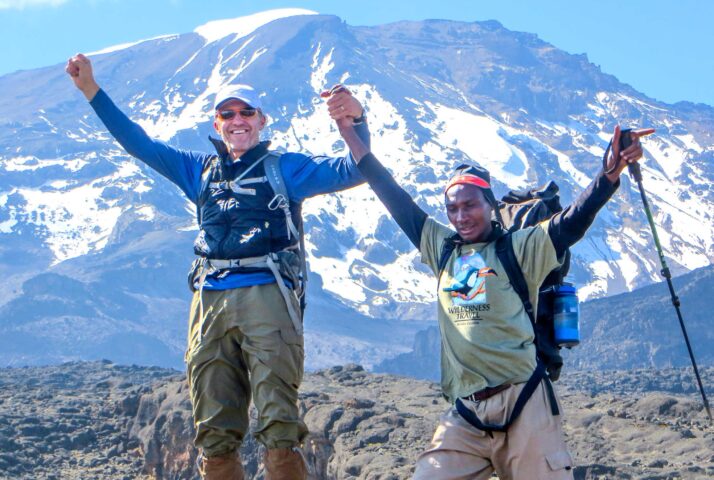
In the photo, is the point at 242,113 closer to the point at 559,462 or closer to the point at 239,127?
the point at 239,127

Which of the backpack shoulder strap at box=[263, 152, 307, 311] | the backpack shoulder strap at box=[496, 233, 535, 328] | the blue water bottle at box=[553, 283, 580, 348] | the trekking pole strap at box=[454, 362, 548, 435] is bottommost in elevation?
the trekking pole strap at box=[454, 362, 548, 435]

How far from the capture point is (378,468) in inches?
464

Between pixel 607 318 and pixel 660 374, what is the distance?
237ft

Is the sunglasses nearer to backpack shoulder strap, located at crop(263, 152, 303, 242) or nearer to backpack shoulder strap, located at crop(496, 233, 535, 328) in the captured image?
backpack shoulder strap, located at crop(263, 152, 303, 242)

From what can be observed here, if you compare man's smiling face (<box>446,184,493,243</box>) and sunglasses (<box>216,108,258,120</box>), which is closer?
man's smiling face (<box>446,184,493,243</box>)

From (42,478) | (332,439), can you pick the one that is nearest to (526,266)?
(332,439)

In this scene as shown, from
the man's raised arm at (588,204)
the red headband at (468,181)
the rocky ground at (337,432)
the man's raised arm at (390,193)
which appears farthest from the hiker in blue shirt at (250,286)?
the rocky ground at (337,432)

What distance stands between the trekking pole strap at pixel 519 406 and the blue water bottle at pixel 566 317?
205 millimetres

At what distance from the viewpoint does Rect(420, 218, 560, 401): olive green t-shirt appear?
557 centimetres

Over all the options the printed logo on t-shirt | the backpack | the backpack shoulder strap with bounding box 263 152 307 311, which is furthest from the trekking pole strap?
the backpack shoulder strap with bounding box 263 152 307 311

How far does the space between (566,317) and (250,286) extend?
5.35ft

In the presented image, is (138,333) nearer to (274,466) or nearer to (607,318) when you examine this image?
(607,318)

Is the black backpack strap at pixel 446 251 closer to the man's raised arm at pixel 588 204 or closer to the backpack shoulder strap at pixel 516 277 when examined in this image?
the backpack shoulder strap at pixel 516 277

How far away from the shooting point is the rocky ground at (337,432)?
495 inches
